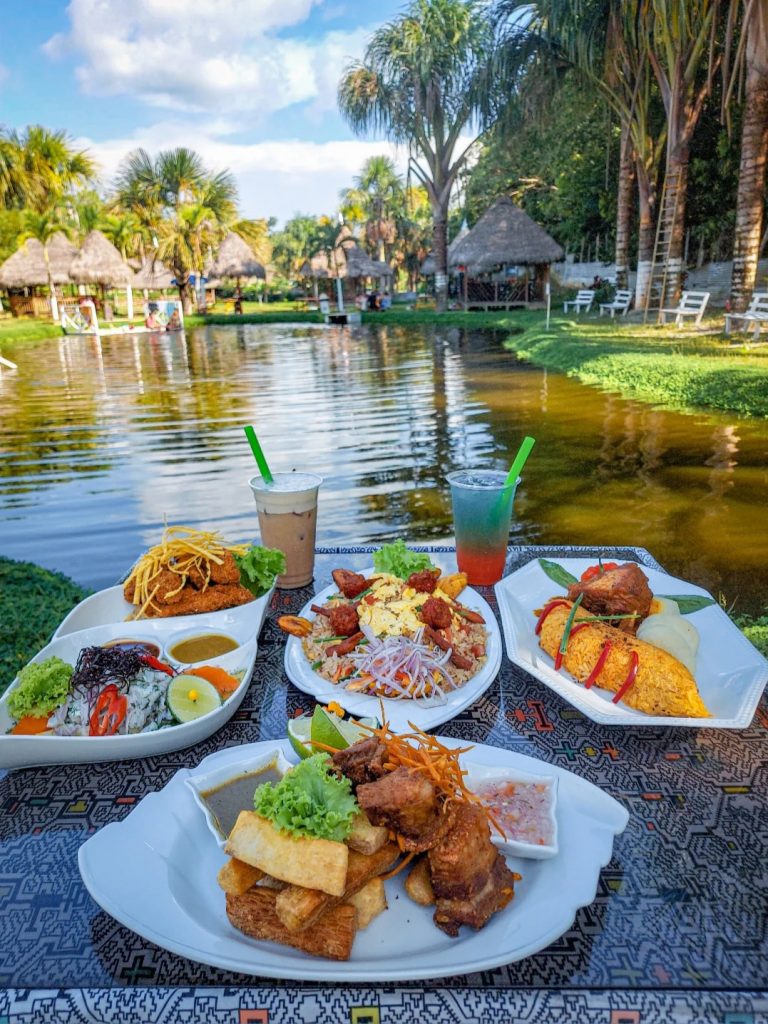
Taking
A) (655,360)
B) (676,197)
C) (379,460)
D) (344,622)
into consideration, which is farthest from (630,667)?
(676,197)

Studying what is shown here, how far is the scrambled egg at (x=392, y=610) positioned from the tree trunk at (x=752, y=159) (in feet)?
54.1

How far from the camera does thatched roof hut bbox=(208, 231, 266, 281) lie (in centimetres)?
4259

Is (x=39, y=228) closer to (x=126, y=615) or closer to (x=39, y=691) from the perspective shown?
(x=126, y=615)

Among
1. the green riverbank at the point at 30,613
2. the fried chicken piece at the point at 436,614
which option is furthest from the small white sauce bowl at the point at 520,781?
the green riverbank at the point at 30,613

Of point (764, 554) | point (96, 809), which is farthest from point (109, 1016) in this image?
point (764, 554)

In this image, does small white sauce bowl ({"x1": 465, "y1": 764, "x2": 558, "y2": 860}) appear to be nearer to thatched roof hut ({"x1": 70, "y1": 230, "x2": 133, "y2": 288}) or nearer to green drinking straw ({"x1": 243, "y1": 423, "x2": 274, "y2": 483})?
green drinking straw ({"x1": 243, "y1": 423, "x2": 274, "y2": 483})

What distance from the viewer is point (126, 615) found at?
2416 mm

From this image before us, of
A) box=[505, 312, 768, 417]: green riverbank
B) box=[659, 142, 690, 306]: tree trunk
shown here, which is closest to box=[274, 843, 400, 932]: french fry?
box=[505, 312, 768, 417]: green riverbank

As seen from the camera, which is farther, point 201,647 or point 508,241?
point 508,241

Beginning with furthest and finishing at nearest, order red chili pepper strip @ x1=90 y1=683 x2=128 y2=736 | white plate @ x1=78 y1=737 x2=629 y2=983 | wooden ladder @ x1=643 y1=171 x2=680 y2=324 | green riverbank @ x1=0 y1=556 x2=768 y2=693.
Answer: wooden ladder @ x1=643 y1=171 x2=680 y2=324, green riverbank @ x1=0 y1=556 x2=768 y2=693, red chili pepper strip @ x1=90 y1=683 x2=128 y2=736, white plate @ x1=78 y1=737 x2=629 y2=983

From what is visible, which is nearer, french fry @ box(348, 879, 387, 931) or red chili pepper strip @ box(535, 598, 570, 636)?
french fry @ box(348, 879, 387, 931)

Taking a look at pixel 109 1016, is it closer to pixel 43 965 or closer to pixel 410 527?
pixel 43 965

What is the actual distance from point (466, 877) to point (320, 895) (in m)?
0.24

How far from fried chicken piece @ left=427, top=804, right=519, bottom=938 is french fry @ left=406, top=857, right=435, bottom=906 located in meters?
0.03
